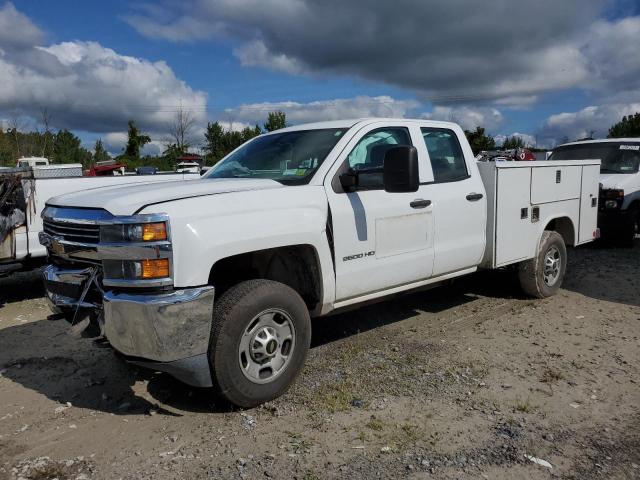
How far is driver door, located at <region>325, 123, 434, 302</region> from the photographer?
14.0ft

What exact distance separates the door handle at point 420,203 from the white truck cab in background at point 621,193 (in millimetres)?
6205

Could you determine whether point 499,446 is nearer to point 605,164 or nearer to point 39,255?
point 39,255

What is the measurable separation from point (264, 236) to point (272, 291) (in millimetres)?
374

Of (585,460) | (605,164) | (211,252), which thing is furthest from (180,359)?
(605,164)


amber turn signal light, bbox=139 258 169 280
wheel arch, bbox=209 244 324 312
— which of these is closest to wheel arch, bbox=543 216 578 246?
wheel arch, bbox=209 244 324 312

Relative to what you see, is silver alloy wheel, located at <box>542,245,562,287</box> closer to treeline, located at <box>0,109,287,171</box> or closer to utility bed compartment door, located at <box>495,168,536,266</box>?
utility bed compartment door, located at <box>495,168,536,266</box>

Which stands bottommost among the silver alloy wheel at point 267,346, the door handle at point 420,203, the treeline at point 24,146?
the silver alloy wheel at point 267,346

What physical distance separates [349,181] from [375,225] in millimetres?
423

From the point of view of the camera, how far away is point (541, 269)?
254 inches

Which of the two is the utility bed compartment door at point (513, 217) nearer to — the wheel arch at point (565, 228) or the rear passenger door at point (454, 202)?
the rear passenger door at point (454, 202)

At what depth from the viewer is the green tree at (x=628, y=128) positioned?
1511 inches

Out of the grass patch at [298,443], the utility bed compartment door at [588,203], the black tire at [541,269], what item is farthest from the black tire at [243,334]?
the utility bed compartment door at [588,203]

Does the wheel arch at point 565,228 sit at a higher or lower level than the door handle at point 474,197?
lower

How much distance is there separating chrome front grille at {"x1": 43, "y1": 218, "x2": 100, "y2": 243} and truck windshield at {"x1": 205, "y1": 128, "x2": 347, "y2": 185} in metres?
1.39
